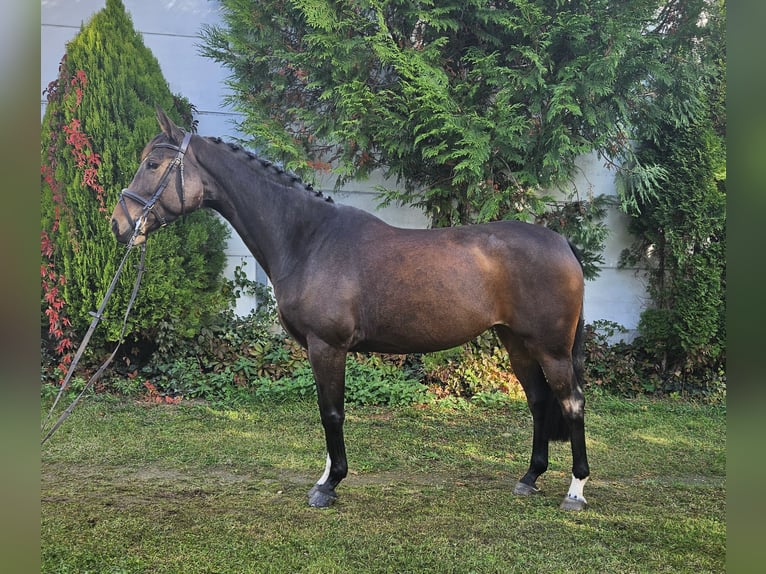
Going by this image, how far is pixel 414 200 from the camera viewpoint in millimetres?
6512

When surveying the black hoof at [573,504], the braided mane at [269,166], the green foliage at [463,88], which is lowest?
the black hoof at [573,504]

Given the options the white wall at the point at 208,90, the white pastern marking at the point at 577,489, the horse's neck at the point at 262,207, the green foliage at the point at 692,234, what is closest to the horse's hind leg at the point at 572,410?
the white pastern marking at the point at 577,489

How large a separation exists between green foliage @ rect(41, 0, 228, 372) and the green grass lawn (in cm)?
107

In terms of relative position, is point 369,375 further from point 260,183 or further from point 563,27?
point 563,27

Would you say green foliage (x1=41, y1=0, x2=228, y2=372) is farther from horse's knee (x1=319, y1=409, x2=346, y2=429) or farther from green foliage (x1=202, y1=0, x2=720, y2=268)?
horse's knee (x1=319, y1=409, x2=346, y2=429)

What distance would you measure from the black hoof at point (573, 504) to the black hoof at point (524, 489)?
260 mm

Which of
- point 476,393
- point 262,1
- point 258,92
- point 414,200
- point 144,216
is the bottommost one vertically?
point 476,393

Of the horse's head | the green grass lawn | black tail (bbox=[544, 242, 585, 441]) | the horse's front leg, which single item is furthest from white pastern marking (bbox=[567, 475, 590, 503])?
the horse's head

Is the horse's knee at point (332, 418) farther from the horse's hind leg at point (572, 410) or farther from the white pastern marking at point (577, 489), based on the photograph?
the white pastern marking at point (577, 489)

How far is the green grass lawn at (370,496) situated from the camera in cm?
239

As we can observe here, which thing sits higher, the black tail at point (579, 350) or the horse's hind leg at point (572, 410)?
the black tail at point (579, 350)
